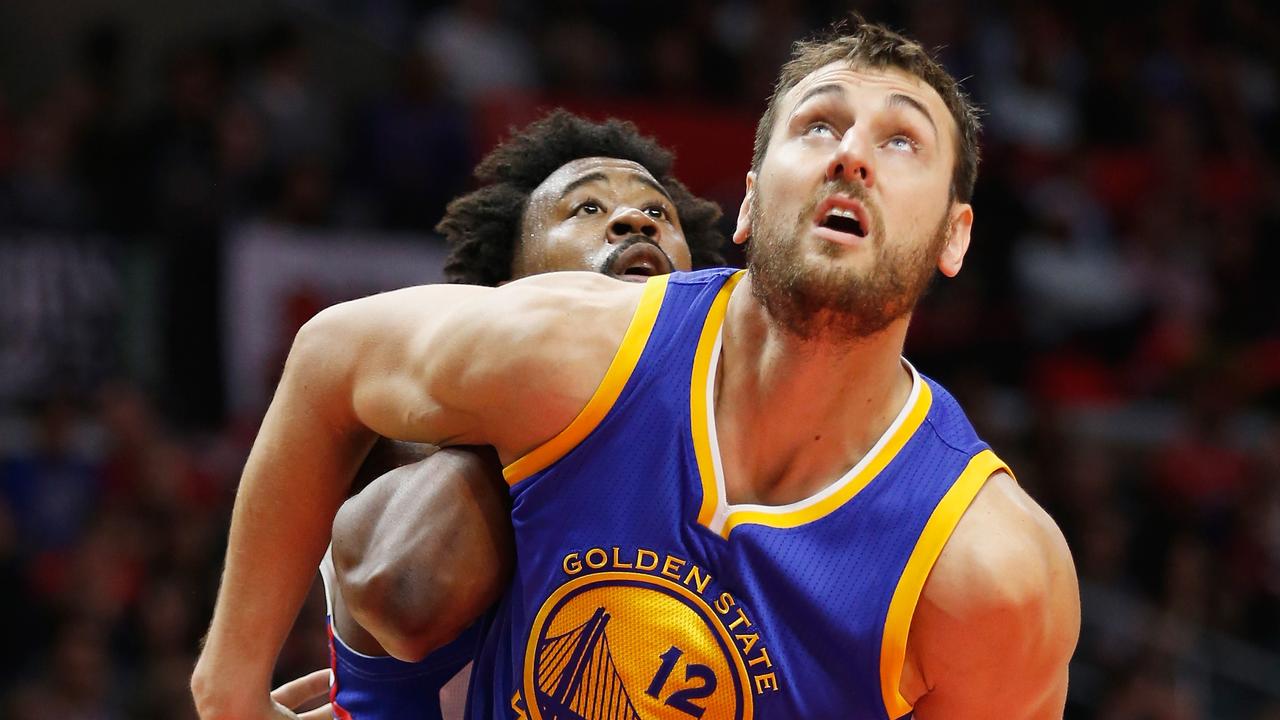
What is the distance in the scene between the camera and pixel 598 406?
9.41ft

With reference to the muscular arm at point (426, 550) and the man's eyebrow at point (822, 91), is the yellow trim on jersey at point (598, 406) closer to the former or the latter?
the muscular arm at point (426, 550)

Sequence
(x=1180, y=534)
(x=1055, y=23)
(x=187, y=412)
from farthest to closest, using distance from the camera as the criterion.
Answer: (x=1055, y=23) < (x=1180, y=534) < (x=187, y=412)

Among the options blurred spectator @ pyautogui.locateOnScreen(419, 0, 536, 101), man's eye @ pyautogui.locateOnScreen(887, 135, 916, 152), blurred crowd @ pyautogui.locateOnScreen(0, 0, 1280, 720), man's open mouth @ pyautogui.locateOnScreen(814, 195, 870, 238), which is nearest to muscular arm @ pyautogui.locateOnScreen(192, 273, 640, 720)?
man's open mouth @ pyautogui.locateOnScreen(814, 195, 870, 238)

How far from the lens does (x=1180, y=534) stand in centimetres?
786

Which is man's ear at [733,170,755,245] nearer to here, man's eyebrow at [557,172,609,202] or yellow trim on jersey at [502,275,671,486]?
yellow trim on jersey at [502,275,671,486]

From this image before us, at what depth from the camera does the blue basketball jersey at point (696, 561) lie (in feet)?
9.04

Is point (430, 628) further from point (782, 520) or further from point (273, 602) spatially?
point (782, 520)

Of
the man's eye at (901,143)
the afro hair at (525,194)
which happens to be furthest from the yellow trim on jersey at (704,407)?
the afro hair at (525,194)

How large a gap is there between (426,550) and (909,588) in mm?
827

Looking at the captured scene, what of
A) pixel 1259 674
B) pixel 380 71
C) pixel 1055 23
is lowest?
pixel 1259 674

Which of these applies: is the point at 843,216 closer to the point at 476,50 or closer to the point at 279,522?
the point at 279,522

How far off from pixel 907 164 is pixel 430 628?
1.15 meters

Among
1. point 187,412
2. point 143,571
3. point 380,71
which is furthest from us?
point 380,71

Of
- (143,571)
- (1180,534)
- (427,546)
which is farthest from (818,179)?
(1180,534)
